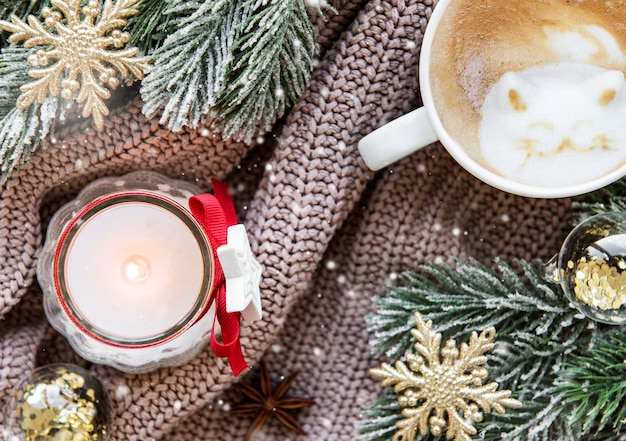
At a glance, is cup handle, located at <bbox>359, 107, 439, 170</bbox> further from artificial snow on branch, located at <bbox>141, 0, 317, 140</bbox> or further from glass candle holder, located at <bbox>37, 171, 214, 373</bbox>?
glass candle holder, located at <bbox>37, 171, 214, 373</bbox>

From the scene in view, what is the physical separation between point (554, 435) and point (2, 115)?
78cm

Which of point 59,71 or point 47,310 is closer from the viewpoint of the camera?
point 59,71

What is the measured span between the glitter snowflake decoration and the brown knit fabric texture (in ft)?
0.29

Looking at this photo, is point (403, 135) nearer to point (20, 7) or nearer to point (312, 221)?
point (312, 221)

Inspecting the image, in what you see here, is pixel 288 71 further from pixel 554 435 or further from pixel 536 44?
pixel 554 435

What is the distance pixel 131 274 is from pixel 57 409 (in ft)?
0.61

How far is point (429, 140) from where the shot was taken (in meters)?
0.87

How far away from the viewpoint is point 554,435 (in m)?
0.96

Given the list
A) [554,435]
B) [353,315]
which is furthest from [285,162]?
[554,435]

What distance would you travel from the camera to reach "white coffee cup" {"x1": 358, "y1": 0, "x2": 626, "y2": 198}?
2.82ft

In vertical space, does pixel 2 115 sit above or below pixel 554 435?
above

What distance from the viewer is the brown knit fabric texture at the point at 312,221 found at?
0.95m

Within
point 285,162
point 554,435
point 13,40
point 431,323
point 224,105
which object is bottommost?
point 554,435

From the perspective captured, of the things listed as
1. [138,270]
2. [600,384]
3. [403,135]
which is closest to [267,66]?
[403,135]
